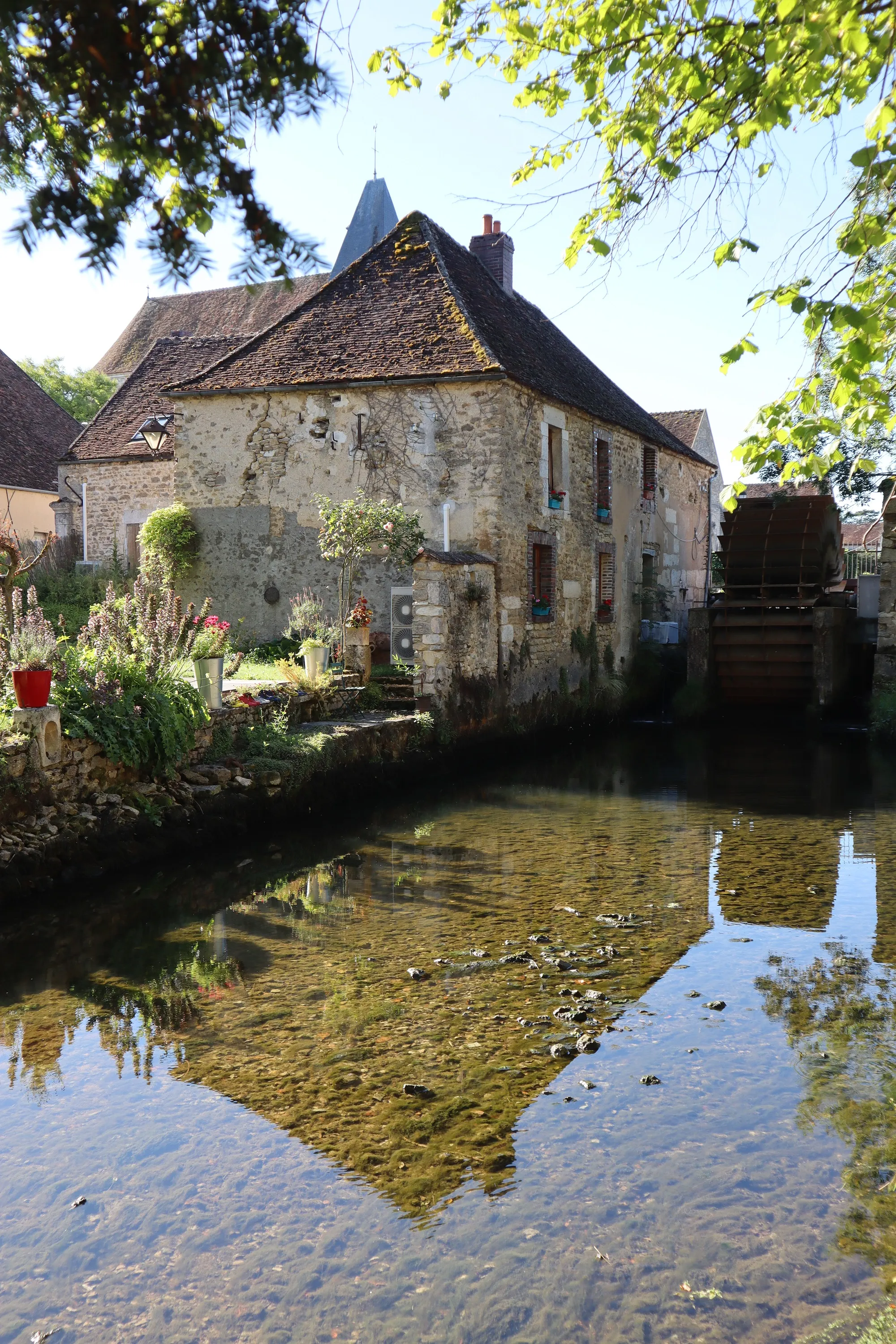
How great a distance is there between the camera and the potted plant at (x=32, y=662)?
6746 mm

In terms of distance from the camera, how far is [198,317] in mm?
25203

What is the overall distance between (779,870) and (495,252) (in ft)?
44.6

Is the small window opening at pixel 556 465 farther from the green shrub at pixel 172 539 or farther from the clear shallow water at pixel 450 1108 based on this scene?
the clear shallow water at pixel 450 1108

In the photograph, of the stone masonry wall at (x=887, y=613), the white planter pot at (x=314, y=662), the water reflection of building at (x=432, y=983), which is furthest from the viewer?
the stone masonry wall at (x=887, y=613)

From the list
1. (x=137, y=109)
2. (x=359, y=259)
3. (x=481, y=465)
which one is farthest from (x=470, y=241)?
(x=137, y=109)

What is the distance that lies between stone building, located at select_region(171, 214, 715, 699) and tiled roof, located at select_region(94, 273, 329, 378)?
25.7 feet

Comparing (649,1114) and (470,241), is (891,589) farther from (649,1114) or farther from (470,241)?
(649,1114)

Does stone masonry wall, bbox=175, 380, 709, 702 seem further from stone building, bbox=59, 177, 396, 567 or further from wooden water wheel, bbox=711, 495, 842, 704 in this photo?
wooden water wheel, bbox=711, 495, 842, 704

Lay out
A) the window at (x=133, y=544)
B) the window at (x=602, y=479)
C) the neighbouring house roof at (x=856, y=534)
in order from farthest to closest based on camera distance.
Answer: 1. the neighbouring house roof at (x=856, y=534)
2. the window at (x=133, y=544)
3. the window at (x=602, y=479)

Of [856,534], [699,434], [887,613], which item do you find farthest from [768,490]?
[887,613]

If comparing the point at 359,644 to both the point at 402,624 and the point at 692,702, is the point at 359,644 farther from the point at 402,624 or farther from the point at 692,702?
the point at 692,702

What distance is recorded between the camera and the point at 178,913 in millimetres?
6633

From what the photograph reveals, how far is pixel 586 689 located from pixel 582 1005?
11.9m


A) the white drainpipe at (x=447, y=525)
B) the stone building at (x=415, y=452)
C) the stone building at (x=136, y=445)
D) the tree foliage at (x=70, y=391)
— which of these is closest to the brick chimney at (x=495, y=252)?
the stone building at (x=415, y=452)
